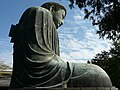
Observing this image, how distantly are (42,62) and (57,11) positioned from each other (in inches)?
73.1

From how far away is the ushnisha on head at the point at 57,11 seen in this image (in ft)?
28.6

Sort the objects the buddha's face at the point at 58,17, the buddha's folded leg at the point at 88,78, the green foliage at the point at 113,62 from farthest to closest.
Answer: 1. the green foliage at the point at 113,62
2. the buddha's face at the point at 58,17
3. the buddha's folded leg at the point at 88,78

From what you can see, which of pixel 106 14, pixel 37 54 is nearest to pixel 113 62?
pixel 106 14

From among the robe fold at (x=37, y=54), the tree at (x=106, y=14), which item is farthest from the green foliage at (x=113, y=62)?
the robe fold at (x=37, y=54)

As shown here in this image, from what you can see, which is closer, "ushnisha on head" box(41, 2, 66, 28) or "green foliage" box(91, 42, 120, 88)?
"ushnisha on head" box(41, 2, 66, 28)

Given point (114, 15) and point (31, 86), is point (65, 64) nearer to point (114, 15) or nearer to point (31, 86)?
point (31, 86)

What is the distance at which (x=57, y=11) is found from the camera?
8773mm

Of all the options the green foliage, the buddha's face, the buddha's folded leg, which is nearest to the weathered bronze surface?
the buddha's folded leg

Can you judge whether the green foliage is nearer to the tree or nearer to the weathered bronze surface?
the tree

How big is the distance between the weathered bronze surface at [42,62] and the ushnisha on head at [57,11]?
0.42 ft

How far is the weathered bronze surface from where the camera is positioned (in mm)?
7371

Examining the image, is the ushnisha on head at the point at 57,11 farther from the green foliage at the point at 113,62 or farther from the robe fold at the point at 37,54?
the green foliage at the point at 113,62

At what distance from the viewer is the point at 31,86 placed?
7328mm

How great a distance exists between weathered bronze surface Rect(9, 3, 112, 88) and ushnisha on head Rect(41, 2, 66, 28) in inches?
5.1
